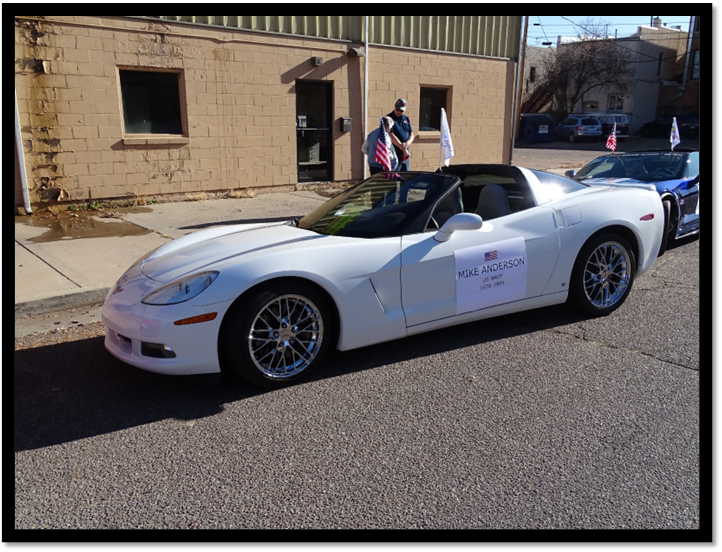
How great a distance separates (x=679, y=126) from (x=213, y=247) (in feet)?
127

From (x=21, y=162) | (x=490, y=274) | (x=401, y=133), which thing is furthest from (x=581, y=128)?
(x=490, y=274)

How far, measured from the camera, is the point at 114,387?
3949 millimetres

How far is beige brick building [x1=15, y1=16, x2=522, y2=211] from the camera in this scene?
9.62m

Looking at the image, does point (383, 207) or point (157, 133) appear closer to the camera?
point (383, 207)

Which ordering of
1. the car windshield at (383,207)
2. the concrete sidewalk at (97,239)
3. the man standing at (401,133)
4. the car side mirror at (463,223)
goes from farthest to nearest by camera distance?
the man standing at (401,133), the concrete sidewalk at (97,239), the car windshield at (383,207), the car side mirror at (463,223)

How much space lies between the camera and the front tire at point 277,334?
372 centimetres

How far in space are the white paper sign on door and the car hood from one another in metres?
1.08

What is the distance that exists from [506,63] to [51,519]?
15.8 m

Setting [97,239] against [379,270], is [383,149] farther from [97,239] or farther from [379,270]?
[379,270]

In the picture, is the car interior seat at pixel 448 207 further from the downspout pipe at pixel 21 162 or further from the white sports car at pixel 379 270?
the downspout pipe at pixel 21 162

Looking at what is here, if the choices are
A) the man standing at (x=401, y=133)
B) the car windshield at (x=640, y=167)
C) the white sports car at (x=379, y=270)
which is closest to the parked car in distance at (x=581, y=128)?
the car windshield at (x=640, y=167)

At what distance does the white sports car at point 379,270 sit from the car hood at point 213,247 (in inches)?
0.6

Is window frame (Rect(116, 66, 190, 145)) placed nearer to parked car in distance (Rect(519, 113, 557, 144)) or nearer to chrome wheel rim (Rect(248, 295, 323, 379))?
chrome wheel rim (Rect(248, 295, 323, 379))

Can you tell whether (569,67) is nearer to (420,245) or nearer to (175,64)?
(175,64)
